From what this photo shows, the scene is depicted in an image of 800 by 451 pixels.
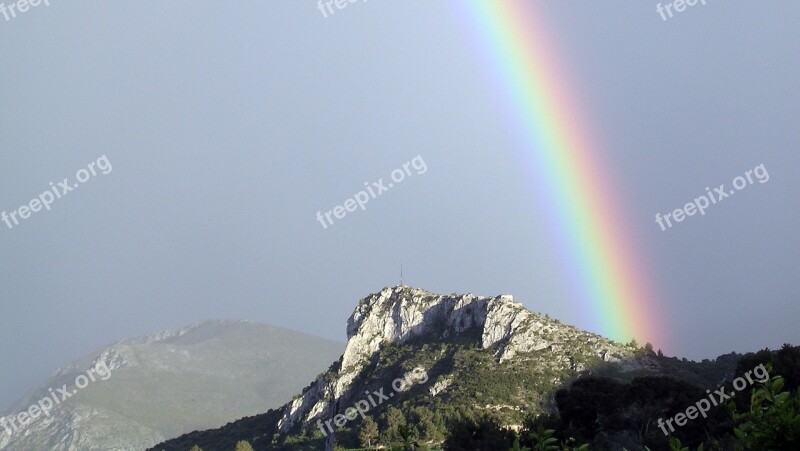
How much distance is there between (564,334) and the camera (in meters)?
90.6

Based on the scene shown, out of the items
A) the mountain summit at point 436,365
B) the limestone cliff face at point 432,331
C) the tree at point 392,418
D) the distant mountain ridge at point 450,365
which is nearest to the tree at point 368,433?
the tree at point 392,418

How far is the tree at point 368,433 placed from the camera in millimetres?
63438

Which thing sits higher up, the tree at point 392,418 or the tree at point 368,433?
the tree at point 368,433

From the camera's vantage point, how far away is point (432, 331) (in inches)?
3967

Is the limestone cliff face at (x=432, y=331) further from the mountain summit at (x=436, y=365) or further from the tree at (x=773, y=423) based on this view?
the tree at (x=773, y=423)

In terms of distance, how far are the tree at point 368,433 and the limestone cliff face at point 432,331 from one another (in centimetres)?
2255

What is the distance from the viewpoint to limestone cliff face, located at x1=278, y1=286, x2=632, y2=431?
86.9m

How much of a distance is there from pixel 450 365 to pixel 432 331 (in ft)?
50.1

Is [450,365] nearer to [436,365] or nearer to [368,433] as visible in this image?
[436,365]

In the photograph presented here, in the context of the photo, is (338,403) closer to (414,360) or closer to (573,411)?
(414,360)

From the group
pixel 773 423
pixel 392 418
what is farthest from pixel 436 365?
pixel 773 423

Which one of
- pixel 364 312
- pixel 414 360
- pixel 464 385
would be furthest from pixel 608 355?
pixel 364 312

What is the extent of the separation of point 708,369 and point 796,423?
81.8 meters

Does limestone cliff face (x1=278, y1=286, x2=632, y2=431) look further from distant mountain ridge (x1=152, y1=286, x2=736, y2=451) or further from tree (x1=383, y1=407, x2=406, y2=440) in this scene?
tree (x1=383, y1=407, x2=406, y2=440)
